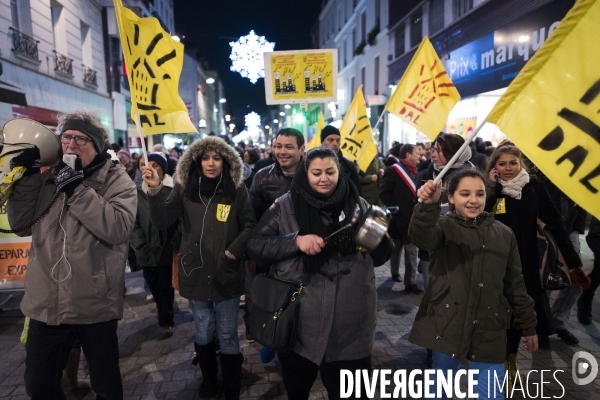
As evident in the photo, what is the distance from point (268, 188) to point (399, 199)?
9.03 feet

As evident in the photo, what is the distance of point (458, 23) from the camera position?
14672mm

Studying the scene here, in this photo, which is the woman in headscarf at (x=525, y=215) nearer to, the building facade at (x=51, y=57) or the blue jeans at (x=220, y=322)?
the blue jeans at (x=220, y=322)

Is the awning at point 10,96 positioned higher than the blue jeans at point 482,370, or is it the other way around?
the awning at point 10,96

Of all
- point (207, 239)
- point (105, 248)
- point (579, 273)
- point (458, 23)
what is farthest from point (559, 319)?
point (458, 23)

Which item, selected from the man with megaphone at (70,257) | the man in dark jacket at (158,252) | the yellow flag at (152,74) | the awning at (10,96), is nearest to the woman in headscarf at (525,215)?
the yellow flag at (152,74)

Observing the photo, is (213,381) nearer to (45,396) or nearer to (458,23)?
(45,396)

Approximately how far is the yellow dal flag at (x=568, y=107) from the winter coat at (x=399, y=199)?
4.15 m

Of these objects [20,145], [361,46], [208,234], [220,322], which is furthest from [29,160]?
[361,46]

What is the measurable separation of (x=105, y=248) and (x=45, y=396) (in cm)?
94

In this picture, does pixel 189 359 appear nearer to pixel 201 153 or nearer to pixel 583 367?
pixel 201 153

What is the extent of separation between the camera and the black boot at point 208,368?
3506mm

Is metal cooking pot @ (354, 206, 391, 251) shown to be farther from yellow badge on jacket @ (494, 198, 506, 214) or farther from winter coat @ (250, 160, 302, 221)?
winter coat @ (250, 160, 302, 221)

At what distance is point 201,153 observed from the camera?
3.48 meters

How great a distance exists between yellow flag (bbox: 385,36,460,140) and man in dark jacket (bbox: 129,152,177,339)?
3038 mm
